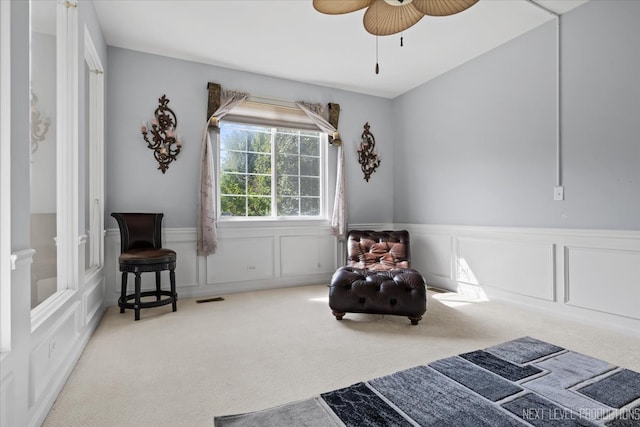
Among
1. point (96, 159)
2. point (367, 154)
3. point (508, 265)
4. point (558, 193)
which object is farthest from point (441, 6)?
point (96, 159)

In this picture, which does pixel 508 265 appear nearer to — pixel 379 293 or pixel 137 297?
pixel 379 293

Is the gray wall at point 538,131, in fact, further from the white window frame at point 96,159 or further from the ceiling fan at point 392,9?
the white window frame at point 96,159

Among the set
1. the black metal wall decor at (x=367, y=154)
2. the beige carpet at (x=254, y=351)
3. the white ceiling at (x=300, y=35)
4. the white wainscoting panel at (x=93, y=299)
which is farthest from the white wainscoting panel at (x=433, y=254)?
the white wainscoting panel at (x=93, y=299)

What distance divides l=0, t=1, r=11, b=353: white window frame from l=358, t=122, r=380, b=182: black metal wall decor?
395 centimetres

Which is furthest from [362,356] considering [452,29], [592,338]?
[452,29]

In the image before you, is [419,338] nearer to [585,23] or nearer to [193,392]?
[193,392]

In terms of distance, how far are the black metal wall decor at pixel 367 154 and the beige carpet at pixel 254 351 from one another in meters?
2.15

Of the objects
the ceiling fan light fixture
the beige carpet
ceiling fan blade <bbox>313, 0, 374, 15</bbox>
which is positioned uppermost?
ceiling fan blade <bbox>313, 0, 374, 15</bbox>

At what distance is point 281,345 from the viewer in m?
2.38

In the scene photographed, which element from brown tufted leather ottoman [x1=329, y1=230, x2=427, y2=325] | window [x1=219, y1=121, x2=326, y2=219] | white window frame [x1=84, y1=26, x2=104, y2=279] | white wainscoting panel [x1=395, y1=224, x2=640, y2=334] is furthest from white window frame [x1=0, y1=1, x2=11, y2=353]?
white wainscoting panel [x1=395, y1=224, x2=640, y2=334]

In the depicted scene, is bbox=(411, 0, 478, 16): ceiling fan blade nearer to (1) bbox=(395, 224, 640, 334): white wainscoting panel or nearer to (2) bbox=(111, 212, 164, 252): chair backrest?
(1) bbox=(395, 224, 640, 334): white wainscoting panel

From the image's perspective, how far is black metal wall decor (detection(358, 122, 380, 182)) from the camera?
4.79 m

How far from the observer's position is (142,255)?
2.94 m

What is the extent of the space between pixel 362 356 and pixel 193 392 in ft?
3.40
